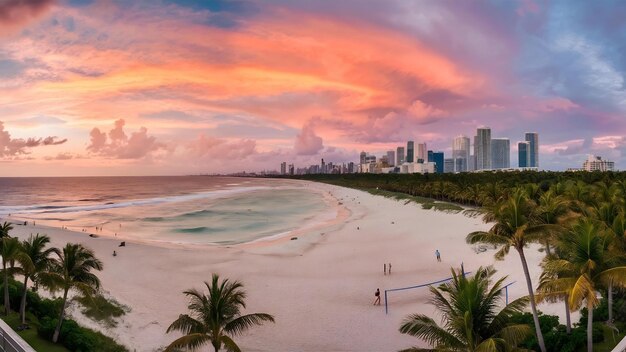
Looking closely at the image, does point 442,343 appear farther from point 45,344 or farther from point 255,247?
point 255,247

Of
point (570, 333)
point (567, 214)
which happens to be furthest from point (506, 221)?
point (567, 214)

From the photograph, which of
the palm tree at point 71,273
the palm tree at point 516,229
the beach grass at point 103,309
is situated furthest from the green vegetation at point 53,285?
the palm tree at point 516,229

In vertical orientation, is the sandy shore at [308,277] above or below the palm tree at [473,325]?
below

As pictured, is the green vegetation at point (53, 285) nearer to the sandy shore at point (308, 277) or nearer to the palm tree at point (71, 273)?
the palm tree at point (71, 273)

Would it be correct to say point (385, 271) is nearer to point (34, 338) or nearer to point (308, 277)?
point (308, 277)

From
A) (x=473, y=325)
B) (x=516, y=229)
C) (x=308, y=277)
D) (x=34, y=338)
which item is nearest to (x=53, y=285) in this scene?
(x=34, y=338)
